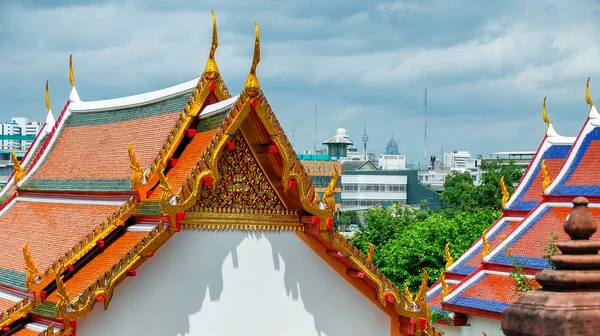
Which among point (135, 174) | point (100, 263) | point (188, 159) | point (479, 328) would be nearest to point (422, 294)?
point (188, 159)

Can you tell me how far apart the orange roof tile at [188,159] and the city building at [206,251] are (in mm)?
28

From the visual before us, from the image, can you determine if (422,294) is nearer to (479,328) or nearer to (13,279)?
(13,279)

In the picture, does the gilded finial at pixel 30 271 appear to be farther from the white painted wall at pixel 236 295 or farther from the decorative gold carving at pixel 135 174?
the decorative gold carving at pixel 135 174

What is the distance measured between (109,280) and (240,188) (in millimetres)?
2110

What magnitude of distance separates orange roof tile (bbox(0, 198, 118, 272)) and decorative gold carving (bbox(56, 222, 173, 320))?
1658 mm

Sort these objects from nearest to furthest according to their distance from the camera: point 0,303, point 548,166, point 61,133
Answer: point 0,303
point 61,133
point 548,166

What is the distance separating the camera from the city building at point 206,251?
11008 millimetres

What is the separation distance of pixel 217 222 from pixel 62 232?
2654 mm

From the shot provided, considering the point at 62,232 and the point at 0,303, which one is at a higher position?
the point at 62,232

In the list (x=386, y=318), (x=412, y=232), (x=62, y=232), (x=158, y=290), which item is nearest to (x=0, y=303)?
(x=62, y=232)

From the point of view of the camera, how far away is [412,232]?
4056 centimetres

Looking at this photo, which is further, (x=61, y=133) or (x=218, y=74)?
(x=61, y=133)

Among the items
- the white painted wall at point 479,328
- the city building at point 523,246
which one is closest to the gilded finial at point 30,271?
the city building at point 523,246

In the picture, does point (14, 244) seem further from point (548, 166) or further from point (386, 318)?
point (548, 166)
